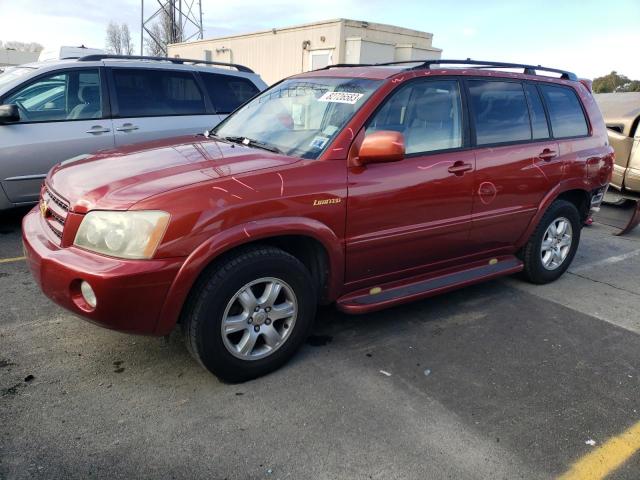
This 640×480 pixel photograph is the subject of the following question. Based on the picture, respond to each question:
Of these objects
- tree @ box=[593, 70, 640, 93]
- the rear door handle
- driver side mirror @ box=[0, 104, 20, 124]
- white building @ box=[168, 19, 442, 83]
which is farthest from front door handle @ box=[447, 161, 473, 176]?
tree @ box=[593, 70, 640, 93]

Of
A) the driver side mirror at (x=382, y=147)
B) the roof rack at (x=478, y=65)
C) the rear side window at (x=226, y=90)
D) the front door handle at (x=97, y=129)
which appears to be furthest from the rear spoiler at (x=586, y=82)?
the front door handle at (x=97, y=129)

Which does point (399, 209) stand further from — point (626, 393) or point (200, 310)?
point (626, 393)

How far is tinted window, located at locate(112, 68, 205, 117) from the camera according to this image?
5633mm

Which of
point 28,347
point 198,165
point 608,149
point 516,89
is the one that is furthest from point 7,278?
point 608,149

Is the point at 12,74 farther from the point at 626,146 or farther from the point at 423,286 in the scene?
the point at 626,146

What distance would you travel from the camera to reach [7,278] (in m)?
4.08

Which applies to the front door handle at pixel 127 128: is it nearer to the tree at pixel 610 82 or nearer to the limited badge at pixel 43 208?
the limited badge at pixel 43 208

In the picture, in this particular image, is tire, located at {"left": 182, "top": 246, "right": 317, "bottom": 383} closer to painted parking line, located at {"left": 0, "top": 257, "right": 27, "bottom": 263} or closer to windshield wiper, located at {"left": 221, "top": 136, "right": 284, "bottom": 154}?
windshield wiper, located at {"left": 221, "top": 136, "right": 284, "bottom": 154}

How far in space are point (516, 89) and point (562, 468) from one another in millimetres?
2952

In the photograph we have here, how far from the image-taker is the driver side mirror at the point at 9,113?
A: 476cm

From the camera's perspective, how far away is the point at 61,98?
5.31 m

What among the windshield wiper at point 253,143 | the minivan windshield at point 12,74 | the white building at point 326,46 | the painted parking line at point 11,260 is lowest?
the painted parking line at point 11,260

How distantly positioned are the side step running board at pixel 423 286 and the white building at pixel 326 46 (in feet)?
44.0

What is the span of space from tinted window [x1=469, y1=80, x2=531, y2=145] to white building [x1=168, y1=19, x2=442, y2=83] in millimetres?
12914
